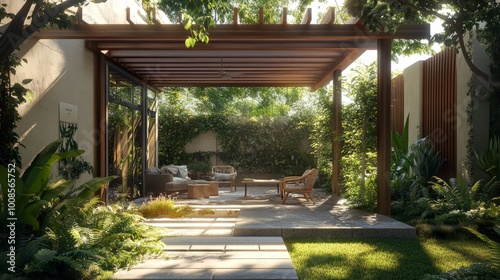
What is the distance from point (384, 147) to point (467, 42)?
284cm

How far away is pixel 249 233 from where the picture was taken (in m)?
7.04

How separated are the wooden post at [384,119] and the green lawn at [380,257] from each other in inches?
65.7

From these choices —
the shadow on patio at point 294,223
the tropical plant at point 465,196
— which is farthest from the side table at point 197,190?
the tropical plant at point 465,196

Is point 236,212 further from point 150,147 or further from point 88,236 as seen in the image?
point 150,147

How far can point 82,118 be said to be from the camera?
8922 mm

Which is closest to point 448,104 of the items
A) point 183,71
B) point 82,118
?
point 183,71

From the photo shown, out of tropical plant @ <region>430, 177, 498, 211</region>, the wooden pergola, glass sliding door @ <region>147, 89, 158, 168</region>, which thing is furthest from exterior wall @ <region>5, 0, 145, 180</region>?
tropical plant @ <region>430, 177, 498, 211</region>

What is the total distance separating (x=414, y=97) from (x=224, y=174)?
568 centimetres

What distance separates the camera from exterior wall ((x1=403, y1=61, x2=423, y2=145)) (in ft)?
40.3

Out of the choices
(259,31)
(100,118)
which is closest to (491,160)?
(259,31)

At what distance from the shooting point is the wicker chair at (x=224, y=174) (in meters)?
15.0

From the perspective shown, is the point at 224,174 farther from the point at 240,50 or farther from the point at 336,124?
the point at 240,50

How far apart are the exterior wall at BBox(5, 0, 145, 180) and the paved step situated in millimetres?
2548

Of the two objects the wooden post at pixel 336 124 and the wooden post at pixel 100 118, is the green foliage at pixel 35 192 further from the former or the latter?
the wooden post at pixel 336 124
